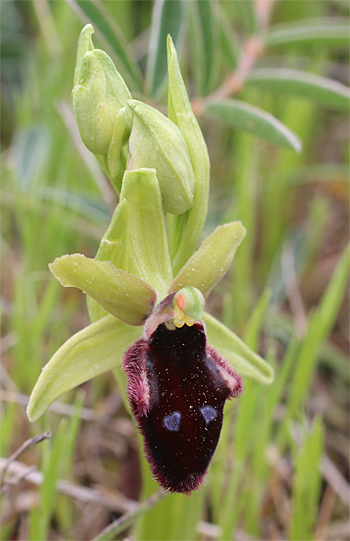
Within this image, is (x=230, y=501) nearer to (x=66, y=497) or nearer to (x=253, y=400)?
(x=253, y=400)

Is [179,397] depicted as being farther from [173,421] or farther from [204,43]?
[204,43]

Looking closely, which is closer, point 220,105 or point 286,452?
point 220,105

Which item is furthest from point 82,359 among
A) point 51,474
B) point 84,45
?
point 84,45

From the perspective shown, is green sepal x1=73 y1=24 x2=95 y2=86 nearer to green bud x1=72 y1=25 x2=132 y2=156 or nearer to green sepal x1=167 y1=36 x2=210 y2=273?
green bud x1=72 y1=25 x2=132 y2=156

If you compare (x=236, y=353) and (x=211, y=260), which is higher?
(x=211, y=260)

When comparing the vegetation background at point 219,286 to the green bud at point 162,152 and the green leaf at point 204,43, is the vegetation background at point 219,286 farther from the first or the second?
the green bud at point 162,152

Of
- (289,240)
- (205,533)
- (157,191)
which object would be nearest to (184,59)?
(289,240)

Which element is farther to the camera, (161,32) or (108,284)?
(161,32)
